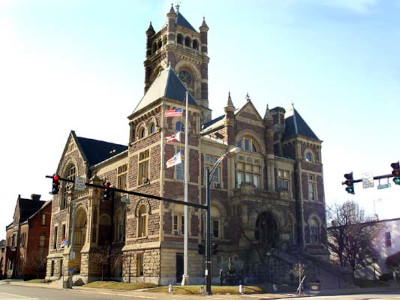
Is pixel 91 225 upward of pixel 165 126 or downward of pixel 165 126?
downward

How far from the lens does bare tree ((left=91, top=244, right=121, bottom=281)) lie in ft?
152

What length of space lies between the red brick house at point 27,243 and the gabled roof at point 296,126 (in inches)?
1613

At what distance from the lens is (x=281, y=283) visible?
134 feet

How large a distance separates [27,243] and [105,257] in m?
33.2

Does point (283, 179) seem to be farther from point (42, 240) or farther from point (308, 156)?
point (42, 240)

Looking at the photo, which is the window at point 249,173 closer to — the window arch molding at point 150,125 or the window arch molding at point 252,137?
the window arch molding at point 252,137

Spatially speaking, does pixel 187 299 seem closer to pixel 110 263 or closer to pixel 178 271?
pixel 178 271

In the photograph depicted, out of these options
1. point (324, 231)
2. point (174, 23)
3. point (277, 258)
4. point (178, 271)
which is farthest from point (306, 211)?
point (174, 23)

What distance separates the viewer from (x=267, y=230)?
155ft

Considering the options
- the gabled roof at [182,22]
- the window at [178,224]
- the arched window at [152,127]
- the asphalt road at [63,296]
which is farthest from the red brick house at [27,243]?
the asphalt road at [63,296]

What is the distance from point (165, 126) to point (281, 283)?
57.4ft

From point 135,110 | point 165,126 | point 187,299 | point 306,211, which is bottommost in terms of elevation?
point 187,299

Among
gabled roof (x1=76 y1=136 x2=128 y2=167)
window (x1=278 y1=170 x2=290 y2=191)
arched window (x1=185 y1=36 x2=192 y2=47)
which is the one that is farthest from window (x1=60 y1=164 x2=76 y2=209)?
window (x1=278 y1=170 x2=290 y2=191)

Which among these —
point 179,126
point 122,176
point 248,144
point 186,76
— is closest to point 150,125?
point 179,126
